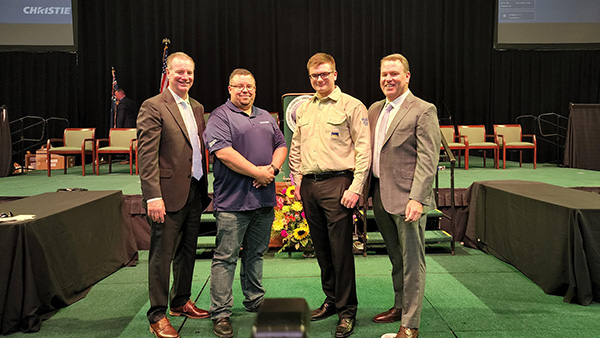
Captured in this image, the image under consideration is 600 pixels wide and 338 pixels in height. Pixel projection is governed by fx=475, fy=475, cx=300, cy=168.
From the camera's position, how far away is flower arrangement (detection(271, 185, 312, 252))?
4.23 metres

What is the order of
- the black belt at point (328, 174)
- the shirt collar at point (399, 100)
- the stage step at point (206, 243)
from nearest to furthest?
the shirt collar at point (399, 100) → the black belt at point (328, 174) → the stage step at point (206, 243)

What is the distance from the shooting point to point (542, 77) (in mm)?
10125

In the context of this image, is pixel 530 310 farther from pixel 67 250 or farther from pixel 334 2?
pixel 334 2

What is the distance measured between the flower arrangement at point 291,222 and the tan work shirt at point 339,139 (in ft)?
5.51

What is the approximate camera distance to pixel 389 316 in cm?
273

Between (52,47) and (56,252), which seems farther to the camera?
(52,47)

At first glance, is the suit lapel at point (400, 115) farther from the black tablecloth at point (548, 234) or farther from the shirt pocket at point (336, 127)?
the black tablecloth at point (548, 234)

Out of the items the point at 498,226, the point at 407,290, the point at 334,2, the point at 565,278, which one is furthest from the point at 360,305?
the point at 334,2

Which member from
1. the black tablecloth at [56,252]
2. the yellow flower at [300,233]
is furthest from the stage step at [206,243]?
the yellow flower at [300,233]

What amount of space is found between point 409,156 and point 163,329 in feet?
5.20

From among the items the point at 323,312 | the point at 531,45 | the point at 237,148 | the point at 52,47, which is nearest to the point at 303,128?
the point at 237,148

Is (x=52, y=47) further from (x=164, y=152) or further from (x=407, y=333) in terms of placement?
(x=407, y=333)

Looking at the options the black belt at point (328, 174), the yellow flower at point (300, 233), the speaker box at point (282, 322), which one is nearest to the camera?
the speaker box at point (282, 322)

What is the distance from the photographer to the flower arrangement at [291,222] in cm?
423
